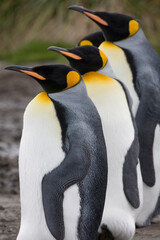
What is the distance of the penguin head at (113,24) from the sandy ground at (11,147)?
4.71 feet

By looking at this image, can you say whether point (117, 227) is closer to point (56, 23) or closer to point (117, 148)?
point (117, 148)

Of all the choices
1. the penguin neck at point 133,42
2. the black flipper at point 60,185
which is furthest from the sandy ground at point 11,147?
the penguin neck at point 133,42

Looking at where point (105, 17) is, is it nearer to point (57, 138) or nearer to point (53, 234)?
point (57, 138)

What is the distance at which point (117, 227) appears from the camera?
3.54 m

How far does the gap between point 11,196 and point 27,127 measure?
6.83ft

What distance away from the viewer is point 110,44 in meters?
4.34

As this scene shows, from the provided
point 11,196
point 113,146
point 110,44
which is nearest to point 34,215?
point 113,146

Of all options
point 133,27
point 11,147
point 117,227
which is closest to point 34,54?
Answer: point 11,147

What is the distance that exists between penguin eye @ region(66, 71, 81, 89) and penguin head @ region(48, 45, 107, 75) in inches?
12.3

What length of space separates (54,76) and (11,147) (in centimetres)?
430

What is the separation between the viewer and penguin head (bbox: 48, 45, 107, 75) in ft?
11.7

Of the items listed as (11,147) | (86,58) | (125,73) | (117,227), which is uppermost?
(86,58)

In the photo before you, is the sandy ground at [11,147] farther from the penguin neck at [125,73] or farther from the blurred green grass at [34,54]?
the penguin neck at [125,73]

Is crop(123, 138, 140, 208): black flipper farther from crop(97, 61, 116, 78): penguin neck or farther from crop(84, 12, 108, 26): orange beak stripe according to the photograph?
crop(84, 12, 108, 26): orange beak stripe
